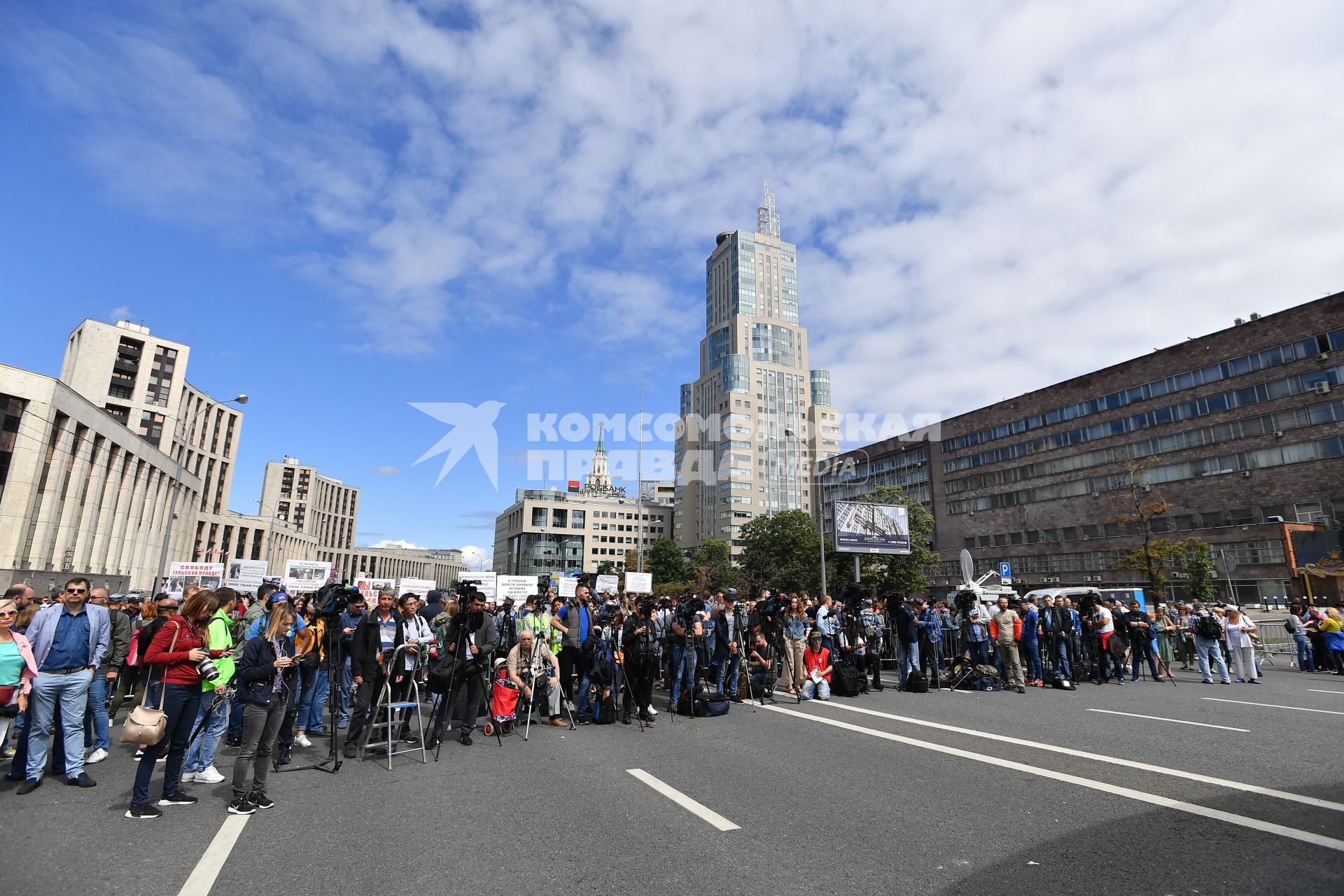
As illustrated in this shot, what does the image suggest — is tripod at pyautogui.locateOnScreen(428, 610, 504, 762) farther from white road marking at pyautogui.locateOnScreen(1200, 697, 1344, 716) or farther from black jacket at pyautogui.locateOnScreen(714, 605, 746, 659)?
white road marking at pyautogui.locateOnScreen(1200, 697, 1344, 716)

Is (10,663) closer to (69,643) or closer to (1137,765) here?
(69,643)

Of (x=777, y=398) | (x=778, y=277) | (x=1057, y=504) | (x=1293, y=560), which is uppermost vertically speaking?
(x=778, y=277)

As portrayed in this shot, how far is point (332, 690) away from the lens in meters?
8.04

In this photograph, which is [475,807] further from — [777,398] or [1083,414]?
[777,398]

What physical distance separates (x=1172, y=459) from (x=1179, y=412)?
395 cm

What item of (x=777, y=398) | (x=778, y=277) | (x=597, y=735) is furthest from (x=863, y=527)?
(x=778, y=277)

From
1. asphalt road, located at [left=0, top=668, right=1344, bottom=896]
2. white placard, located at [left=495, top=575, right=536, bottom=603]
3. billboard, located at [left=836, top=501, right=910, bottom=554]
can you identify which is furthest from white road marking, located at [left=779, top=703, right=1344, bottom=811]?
white placard, located at [left=495, top=575, right=536, bottom=603]

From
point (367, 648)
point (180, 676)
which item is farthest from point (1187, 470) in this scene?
point (180, 676)

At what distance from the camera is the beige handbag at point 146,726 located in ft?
18.3

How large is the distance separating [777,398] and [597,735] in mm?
136256

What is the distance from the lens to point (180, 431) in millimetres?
79188

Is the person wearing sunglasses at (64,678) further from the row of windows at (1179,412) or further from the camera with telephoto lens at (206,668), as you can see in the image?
the row of windows at (1179,412)

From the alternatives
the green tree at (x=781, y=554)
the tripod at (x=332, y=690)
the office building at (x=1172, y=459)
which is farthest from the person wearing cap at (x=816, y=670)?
the green tree at (x=781, y=554)

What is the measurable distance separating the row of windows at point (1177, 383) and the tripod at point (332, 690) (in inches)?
2513
